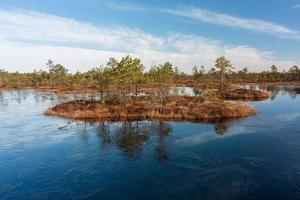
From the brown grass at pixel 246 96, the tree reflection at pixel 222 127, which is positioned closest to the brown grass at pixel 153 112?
the tree reflection at pixel 222 127

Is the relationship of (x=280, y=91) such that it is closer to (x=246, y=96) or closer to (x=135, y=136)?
(x=246, y=96)

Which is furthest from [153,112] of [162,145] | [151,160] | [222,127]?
[151,160]

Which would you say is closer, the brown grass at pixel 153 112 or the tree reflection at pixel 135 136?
the tree reflection at pixel 135 136

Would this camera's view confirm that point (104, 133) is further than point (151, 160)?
Yes

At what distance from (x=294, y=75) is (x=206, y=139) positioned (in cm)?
18652

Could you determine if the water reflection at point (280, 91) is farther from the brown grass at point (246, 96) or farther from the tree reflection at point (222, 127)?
the tree reflection at point (222, 127)

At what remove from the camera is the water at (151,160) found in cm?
2244

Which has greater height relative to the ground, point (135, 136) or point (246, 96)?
point (246, 96)

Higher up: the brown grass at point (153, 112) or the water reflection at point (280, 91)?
the water reflection at point (280, 91)

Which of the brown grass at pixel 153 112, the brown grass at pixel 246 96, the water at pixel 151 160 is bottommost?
the water at pixel 151 160

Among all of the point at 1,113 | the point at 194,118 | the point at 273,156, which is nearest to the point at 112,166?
the point at 273,156

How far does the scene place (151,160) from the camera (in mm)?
29734

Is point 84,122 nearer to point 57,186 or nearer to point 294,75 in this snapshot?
point 57,186

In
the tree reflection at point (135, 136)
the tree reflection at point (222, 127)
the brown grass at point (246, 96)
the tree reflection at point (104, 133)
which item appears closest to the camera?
the tree reflection at point (135, 136)
